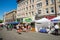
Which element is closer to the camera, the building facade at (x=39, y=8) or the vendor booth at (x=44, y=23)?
the vendor booth at (x=44, y=23)

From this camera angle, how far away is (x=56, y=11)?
39.0m

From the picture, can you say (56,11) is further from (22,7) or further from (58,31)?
(22,7)

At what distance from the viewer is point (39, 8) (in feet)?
153

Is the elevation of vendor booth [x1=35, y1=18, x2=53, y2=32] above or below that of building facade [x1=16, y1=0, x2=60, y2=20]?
below

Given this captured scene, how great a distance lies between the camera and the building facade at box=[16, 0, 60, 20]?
131ft

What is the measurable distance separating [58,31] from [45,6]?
2052 cm

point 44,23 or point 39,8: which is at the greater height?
point 39,8

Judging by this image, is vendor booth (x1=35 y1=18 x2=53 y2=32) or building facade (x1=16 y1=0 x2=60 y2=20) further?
building facade (x1=16 y1=0 x2=60 y2=20)

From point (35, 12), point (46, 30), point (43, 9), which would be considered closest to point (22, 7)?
point (35, 12)

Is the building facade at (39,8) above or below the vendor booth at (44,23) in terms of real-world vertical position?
above

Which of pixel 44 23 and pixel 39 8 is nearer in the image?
pixel 44 23

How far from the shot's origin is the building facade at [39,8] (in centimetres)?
3981

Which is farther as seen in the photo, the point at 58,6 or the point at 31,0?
the point at 31,0

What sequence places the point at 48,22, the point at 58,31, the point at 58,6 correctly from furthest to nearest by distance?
the point at 58,6
the point at 48,22
the point at 58,31
